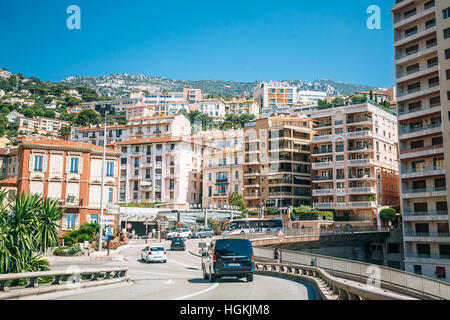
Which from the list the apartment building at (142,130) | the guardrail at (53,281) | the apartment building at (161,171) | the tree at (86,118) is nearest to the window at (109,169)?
the guardrail at (53,281)

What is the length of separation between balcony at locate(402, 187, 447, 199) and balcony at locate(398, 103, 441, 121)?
10244mm

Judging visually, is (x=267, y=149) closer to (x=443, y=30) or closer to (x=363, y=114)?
(x=363, y=114)

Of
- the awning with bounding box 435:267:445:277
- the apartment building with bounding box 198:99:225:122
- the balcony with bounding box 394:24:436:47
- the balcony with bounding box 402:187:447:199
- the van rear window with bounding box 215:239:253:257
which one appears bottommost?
the awning with bounding box 435:267:445:277

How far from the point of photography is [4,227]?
Answer: 63.1 ft

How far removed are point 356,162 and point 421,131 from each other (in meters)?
23.6

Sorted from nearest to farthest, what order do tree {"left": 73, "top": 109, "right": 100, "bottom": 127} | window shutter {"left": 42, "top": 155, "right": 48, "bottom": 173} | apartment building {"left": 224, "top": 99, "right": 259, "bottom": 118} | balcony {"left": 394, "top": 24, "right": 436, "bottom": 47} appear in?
window shutter {"left": 42, "top": 155, "right": 48, "bottom": 173}, balcony {"left": 394, "top": 24, "right": 436, "bottom": 47}, tree {"left": 73, "top": 109, "right": 100, "bottom": 127}, apartment building {"left": 224, "top": 99, "right": 259, "bottom": 118}

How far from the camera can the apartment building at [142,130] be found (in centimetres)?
11969

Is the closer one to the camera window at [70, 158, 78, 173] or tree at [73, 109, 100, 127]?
window at [70, 158, 78, 173]

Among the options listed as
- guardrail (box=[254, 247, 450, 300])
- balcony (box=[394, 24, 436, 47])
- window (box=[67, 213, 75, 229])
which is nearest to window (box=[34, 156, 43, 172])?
window (box=[67, 213, 75, 229])

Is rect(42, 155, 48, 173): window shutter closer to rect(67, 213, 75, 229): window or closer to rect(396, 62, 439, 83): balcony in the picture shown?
rect(67, 213, 75, 229): window

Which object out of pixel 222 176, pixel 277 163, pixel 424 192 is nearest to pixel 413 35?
pixel 424 192

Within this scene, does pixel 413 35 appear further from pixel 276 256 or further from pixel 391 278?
pixel 391 278

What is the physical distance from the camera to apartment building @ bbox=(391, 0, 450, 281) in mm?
57375
